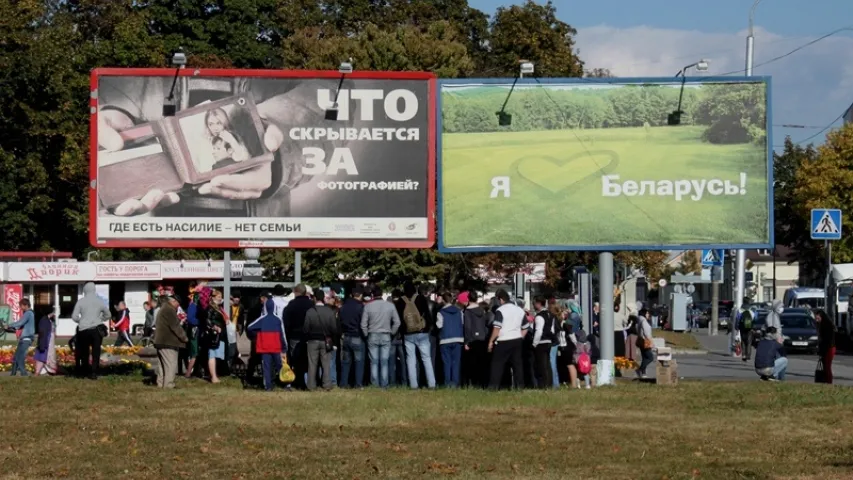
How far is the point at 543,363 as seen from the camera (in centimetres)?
2450

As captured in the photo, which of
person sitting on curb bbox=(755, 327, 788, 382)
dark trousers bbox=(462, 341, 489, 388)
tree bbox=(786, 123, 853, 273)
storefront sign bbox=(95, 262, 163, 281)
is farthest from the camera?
tree bbox=(786, 123, 853, 273)

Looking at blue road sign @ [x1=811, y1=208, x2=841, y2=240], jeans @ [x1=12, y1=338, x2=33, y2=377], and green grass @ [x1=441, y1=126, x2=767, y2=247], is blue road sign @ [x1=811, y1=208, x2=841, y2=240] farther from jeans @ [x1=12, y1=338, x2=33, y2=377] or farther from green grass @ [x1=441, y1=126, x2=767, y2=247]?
jeans @ [x1=12, y1=338, x2=33, y2=377]

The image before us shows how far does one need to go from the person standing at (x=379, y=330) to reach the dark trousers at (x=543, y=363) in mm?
2391

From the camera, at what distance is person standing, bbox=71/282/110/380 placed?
25.8m

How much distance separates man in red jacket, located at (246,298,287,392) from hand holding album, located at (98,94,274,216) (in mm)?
2753

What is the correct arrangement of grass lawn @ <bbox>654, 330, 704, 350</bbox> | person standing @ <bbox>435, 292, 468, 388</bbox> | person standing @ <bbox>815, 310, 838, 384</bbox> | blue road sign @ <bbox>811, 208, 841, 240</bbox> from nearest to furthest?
person standing @ <bbox>435, 292, 468, 388</bbox> < person standing @ <bbox>815, 310, 838, 384</bbox> < blue road sign @ <bbox>811, 208, 841, 240</bbox> < grass lawn @ <bbox>654, 330, 704, 350</bbox>

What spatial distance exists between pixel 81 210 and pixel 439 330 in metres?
44.8

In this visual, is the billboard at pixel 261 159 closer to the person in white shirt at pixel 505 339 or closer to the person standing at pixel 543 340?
the person standing at pixel 543 340

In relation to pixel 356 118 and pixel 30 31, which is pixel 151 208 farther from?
pixel 30 31

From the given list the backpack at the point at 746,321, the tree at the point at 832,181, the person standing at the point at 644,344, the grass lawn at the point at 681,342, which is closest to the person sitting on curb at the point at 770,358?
the person standing at the point at 644,344

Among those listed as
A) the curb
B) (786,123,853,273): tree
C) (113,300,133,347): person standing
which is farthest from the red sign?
(786,123,853,273): tree

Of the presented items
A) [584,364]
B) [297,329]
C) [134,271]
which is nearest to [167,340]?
[297,329]

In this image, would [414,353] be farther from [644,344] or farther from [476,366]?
[644,344]

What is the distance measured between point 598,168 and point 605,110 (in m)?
1.03
